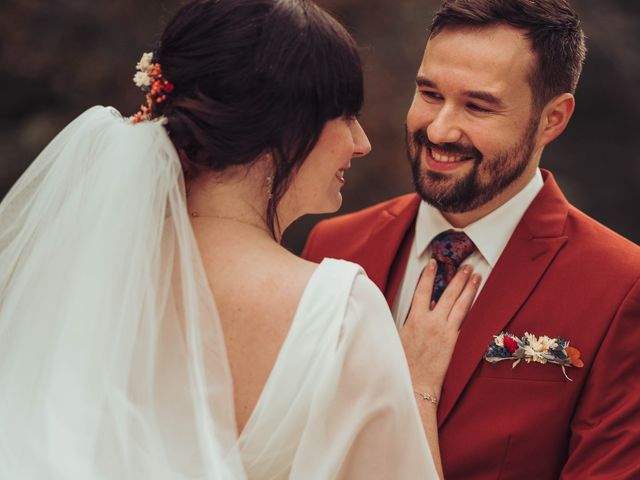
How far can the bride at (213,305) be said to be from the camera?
1671mm

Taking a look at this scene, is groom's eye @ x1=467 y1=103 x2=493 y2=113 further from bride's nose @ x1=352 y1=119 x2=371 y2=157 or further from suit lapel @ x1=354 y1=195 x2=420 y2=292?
bride's nose @ x1=352 y1=119 x2=371 y2=157

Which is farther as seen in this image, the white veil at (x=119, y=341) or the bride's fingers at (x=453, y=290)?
the bride's fingers at (x=453, y=290)

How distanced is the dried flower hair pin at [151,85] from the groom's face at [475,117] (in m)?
0.95

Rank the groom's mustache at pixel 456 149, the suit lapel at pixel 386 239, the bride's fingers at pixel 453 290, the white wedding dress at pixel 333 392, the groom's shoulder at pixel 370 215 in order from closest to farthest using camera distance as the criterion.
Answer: the white wedding dress at pixel 333 392
the bride's fingers at pixel 453 290
the groom's mustache at pixel 456 149
the suit lapel at pixel 386 239
the groom's shoulder at pixel 370 215

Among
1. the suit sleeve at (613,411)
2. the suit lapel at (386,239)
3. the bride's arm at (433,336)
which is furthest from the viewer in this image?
the suit lapel at (386,239)

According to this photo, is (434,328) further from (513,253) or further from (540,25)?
(540,25)

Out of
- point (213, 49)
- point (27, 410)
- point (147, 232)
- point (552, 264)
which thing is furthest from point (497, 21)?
point (27, 410)

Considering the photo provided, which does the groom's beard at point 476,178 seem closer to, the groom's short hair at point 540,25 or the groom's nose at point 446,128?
the groom's nose at point 446,128

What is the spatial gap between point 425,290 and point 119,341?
3.36 feet

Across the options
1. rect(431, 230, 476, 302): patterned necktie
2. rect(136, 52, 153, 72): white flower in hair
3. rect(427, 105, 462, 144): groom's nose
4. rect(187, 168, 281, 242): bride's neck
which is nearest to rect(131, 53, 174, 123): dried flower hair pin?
rect(136, 52, 153, 72): white flower in hair

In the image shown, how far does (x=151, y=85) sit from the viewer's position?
5.90 feet

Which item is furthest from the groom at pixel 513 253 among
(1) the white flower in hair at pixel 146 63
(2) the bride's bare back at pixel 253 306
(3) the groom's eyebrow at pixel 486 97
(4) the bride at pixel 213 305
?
(1) the white flower in hair at pixel 146 63

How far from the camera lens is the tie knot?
2.51 metres

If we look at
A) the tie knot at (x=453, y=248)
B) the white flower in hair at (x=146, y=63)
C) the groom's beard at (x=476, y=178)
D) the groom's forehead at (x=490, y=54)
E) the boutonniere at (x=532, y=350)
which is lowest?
the boutonniere at (x=532, y=350)
